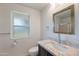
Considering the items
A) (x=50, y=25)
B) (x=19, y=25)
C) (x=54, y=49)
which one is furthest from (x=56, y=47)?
(x=19, y=25)

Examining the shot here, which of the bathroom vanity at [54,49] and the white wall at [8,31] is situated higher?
the white wall at [8,31]

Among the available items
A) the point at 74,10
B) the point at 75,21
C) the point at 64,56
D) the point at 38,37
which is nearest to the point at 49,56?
the point at 64,56

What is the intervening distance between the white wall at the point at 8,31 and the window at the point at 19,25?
0.18 ft

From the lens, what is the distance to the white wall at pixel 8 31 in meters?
1.43

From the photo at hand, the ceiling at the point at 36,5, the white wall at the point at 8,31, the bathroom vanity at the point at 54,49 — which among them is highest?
the ceiling at the point at 36,5

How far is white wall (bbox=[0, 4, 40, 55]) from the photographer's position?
1.43m

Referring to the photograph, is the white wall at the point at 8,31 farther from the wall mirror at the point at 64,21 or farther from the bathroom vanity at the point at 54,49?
the wall mirror at the point at 64,21

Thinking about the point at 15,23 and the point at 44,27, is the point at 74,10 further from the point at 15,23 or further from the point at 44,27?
the point at 15,23

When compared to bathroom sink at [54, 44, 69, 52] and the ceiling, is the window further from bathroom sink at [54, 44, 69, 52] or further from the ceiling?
bathroom sink at [54, 44, 69, 52]

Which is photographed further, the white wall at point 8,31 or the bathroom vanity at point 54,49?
the white wall at point 8,31

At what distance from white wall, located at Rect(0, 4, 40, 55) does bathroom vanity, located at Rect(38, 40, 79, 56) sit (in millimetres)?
123

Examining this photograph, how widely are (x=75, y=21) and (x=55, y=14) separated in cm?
30

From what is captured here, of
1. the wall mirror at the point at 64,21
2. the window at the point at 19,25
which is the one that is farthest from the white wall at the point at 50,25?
the window at the point at 19,25

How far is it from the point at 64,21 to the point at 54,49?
0.42 meters
